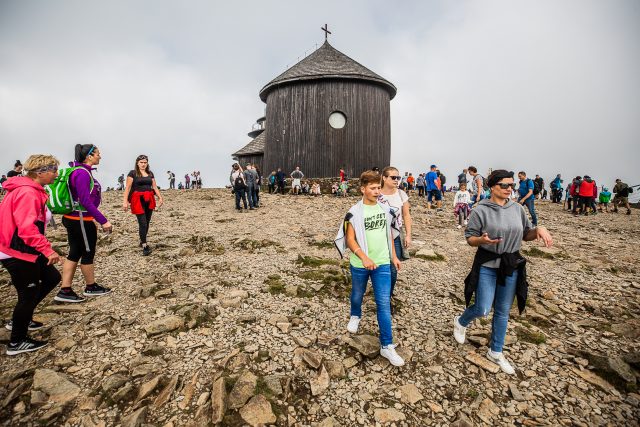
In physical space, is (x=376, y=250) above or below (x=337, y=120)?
below

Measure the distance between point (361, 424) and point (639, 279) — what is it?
7325mm

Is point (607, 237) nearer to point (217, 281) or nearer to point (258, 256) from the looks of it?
point (258, 256)

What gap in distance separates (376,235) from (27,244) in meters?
3.82

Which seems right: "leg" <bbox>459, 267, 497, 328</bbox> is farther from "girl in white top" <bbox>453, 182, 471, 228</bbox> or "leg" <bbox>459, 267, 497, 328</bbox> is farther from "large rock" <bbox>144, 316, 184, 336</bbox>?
"girl in white top" <bbox>453, 182, 471, 228</bbox>

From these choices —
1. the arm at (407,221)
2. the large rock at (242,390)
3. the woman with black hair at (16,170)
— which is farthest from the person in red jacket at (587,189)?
the woman with black hair at (16,170)

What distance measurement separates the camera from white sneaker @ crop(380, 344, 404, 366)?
3498mm

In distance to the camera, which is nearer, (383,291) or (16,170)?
(383,291)

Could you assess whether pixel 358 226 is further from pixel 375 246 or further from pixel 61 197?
pixel 61 197

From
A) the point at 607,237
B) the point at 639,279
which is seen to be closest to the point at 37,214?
the point at 639,279

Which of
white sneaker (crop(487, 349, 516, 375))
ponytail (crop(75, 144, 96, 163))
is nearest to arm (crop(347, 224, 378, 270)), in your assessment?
white sneaker (crop(487, 349, 516, 375))

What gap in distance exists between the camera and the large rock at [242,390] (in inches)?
118

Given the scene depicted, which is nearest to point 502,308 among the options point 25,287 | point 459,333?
point 459,333

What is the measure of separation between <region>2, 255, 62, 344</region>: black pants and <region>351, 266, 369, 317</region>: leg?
3621mm

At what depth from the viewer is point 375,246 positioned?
3459 mm
